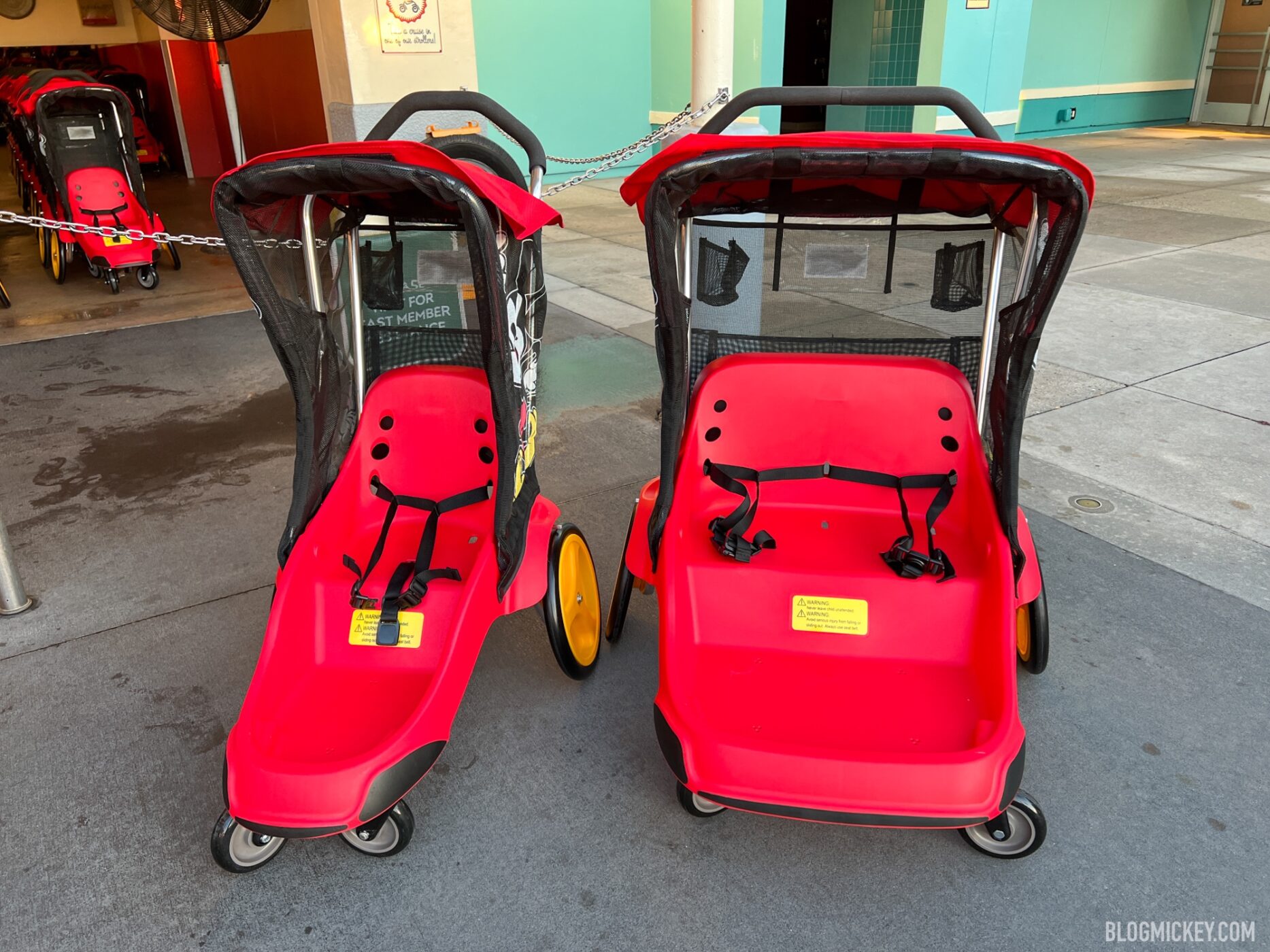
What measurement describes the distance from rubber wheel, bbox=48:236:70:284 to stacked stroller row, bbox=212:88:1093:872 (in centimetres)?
485

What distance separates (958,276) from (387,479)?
152cm

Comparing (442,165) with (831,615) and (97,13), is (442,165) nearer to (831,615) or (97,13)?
(831,615)

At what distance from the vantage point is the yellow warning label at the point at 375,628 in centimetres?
201

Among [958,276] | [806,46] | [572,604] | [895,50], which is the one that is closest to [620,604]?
→ [572,604]

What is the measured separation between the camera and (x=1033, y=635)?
2252 mm

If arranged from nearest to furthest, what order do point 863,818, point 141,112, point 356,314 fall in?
point 863,818 → point 356,314 → point 141,112

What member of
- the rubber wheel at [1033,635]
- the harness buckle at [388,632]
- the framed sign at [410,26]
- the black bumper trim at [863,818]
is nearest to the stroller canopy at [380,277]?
the harness buckle at [388,632]

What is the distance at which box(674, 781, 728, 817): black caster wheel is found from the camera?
6.27ft

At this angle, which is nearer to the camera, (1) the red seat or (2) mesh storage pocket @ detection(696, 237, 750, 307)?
(1) the red seat

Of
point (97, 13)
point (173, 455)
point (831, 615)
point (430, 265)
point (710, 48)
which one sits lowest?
point (173, 455)

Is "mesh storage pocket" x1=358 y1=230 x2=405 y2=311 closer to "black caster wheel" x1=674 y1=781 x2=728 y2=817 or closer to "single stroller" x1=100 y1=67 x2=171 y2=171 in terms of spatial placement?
"black caster wheel" x1=674 y1=781 x2=728 y2=817

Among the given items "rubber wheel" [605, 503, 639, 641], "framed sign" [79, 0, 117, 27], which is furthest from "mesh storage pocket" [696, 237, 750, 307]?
"framed sign" [79, 0, 117, 27]

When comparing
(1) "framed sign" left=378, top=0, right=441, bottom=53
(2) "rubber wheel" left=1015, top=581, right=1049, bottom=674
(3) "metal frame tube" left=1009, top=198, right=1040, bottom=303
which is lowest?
(2) "rubber wheel" left=1015, top=581, right=1049, bottom=674

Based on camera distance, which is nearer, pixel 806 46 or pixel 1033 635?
pixel 1033 635
